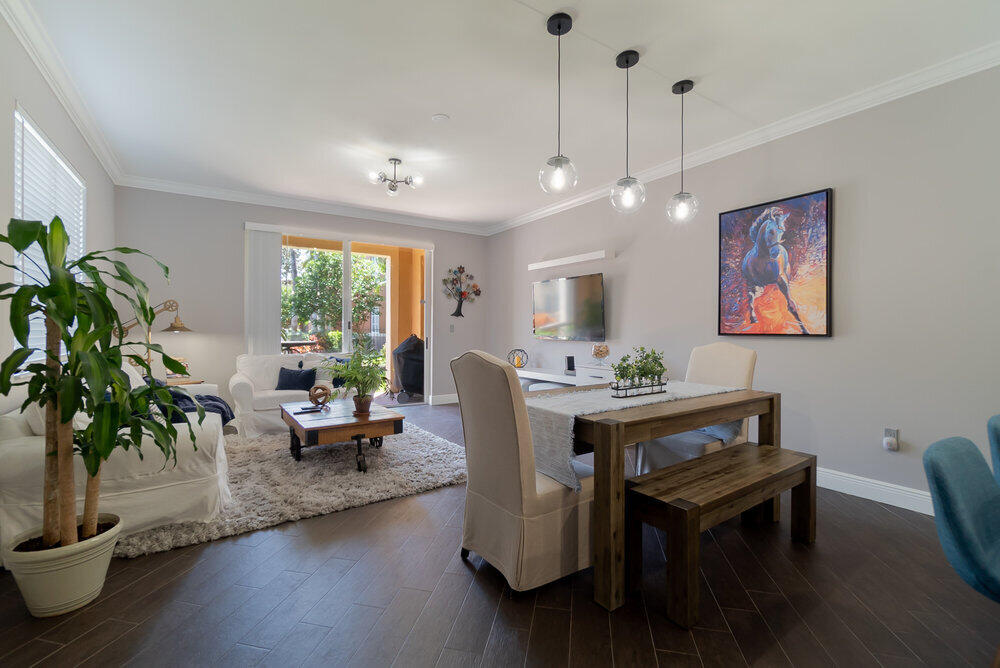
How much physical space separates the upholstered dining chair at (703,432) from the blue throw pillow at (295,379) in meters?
3.43

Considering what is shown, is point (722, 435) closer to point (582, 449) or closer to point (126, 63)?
point (582, 449)

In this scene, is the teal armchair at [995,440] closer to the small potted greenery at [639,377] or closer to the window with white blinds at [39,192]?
the small potted greenery at [639,377]

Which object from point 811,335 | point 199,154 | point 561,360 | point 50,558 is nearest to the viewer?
point 50,558

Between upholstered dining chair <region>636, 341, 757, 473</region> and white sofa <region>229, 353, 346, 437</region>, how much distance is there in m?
3.40

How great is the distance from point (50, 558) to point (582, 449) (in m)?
2.05

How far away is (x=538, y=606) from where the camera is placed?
174cm

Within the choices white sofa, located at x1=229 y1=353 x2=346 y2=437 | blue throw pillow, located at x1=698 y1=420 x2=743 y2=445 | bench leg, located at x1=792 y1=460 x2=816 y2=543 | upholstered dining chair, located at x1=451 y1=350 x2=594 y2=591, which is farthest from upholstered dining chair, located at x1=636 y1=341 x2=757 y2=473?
white sofa, located at x1=229 y1=353 x2=346 y2=437

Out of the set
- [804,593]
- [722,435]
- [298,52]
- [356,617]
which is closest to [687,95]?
[722,435]

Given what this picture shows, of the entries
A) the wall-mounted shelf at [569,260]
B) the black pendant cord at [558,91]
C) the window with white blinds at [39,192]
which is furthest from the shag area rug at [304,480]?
the black pendant cord at [558,91]

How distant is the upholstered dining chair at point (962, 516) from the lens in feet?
3.92

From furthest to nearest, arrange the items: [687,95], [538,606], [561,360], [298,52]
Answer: [561,360]
[687,95]
[298,52]
[538,606]

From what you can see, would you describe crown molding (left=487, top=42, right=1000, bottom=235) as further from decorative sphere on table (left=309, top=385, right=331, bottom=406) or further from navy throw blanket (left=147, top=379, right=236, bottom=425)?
navy throw blanket (left=147, top=379, right=236, bottom=425)

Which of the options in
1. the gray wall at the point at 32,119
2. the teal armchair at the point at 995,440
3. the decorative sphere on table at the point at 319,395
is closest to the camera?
the teal armchair at the point at 995,440

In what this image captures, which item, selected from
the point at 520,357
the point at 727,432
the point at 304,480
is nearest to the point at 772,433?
the point at 727,432
